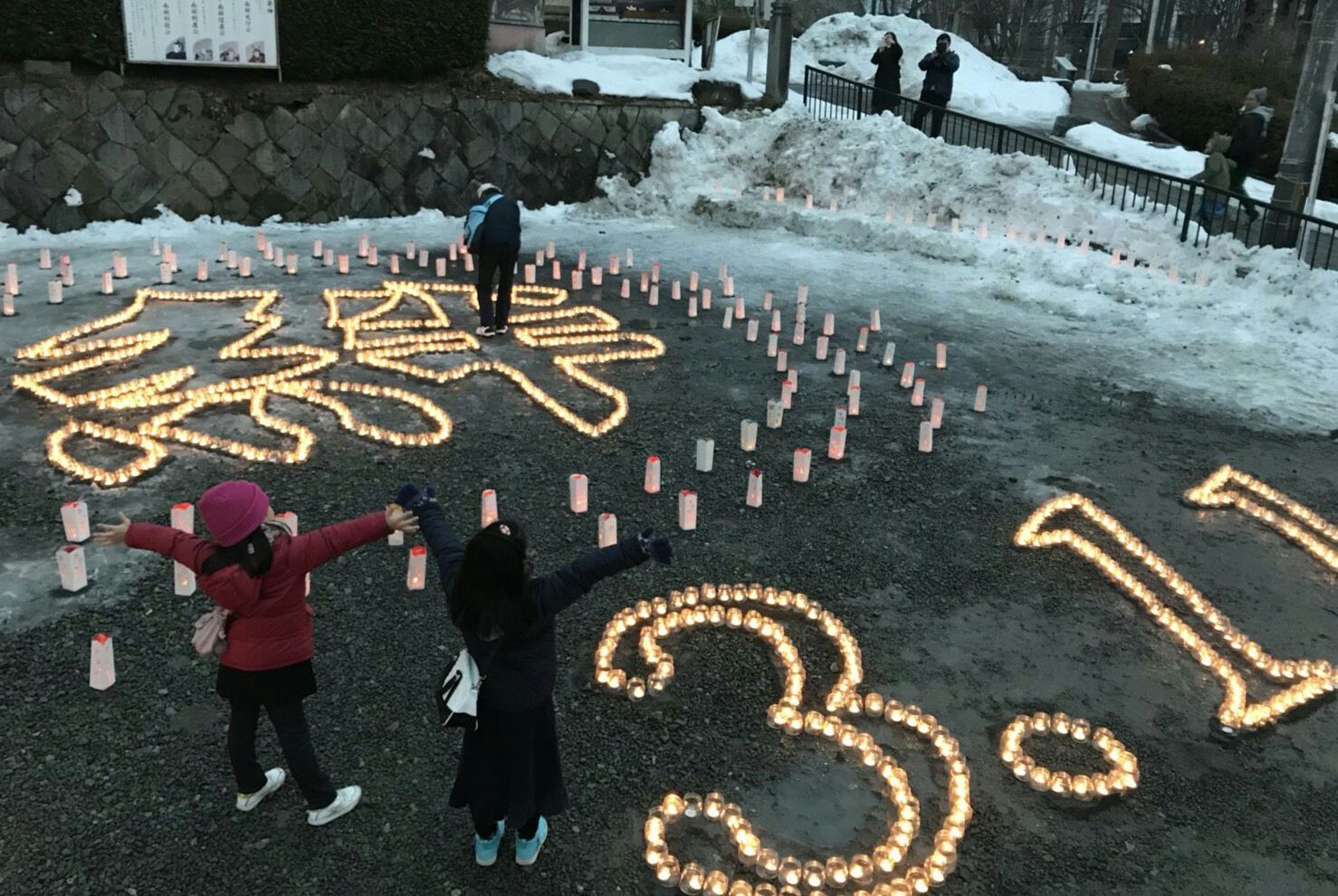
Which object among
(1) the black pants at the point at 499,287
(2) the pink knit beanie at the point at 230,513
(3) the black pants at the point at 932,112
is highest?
(3) the black pants at the point at 932,112

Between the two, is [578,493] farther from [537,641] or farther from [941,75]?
[941,75]

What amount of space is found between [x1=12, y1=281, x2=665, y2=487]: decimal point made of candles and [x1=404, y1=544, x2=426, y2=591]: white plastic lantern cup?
2.26 metres

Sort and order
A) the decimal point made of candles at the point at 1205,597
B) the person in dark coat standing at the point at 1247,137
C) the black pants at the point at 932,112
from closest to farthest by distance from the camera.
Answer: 1. the decimal point made of candles at the point at 1205,597
2. the person in dark coat standing at the point at 1247,137
3. the black pants at the point at 932,112

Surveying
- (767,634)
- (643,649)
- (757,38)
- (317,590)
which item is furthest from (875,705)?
(757,38)

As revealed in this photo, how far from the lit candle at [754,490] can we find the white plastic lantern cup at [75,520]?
4.23m

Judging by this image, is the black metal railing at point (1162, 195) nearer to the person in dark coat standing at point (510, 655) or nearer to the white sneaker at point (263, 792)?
the person in dark coat standing at point (510, 655)

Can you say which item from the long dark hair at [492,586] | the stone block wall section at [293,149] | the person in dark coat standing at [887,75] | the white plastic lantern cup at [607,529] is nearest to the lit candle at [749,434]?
the white plastic lantern cup at [607,529]

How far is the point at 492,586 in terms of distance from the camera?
340 cm

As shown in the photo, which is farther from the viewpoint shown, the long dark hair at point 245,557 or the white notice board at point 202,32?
the white notice board at point 202,32

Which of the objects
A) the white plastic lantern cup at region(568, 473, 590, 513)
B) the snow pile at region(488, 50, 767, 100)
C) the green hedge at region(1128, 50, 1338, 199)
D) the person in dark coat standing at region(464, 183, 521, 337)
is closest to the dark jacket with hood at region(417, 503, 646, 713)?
the white plastic lantern cup at region(568, 473, 590, 513)

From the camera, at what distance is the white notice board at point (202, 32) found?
49.3 feet

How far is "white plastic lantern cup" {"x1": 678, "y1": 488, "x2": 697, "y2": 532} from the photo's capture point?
6809 mm

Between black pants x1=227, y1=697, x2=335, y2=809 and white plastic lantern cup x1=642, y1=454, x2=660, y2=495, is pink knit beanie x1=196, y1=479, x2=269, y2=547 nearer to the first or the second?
black pants x1=227, y1=697, x2=335, y2=809

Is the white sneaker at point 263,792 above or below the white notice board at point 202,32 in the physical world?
below
